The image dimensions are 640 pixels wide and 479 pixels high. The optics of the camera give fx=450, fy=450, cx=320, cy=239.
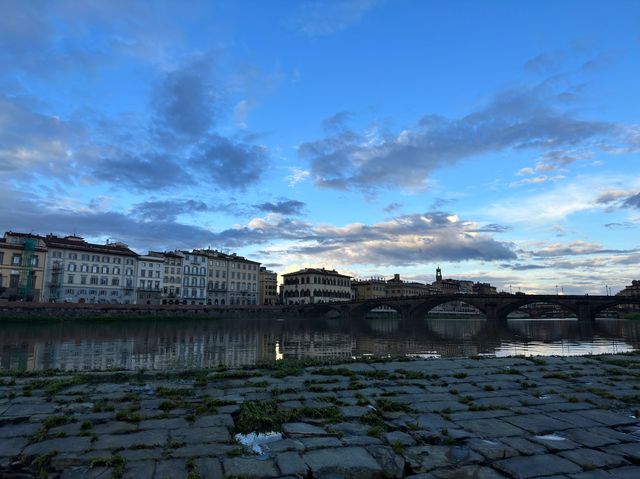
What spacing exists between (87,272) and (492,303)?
81.0 meters

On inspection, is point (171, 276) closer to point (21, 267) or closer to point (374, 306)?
point (21, 267)

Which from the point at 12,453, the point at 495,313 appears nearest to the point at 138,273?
the point at 495,313

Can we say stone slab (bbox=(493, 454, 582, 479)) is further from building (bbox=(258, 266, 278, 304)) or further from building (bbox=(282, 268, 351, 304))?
building (bbox=(258, 266, 278, 304))

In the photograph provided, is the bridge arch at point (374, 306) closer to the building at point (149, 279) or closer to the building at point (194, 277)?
the building at point (194, 277)

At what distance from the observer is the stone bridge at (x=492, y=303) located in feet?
273

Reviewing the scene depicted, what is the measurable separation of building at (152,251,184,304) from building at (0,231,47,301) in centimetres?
2507

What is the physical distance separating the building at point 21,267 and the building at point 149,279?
793 inches

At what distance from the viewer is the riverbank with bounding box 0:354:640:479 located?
223 inches

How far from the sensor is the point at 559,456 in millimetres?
6133

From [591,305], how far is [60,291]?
9801 cm

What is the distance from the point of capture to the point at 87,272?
286 feet

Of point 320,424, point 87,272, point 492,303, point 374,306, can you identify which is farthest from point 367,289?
point 320,424

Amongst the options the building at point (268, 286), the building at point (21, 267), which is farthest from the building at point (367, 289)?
the building at point (21, 267)

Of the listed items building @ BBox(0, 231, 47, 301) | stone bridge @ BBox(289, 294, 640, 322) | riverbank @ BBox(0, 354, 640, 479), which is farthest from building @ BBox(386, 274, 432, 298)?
riverbank @ BBox(0, 354, 640, 479)
